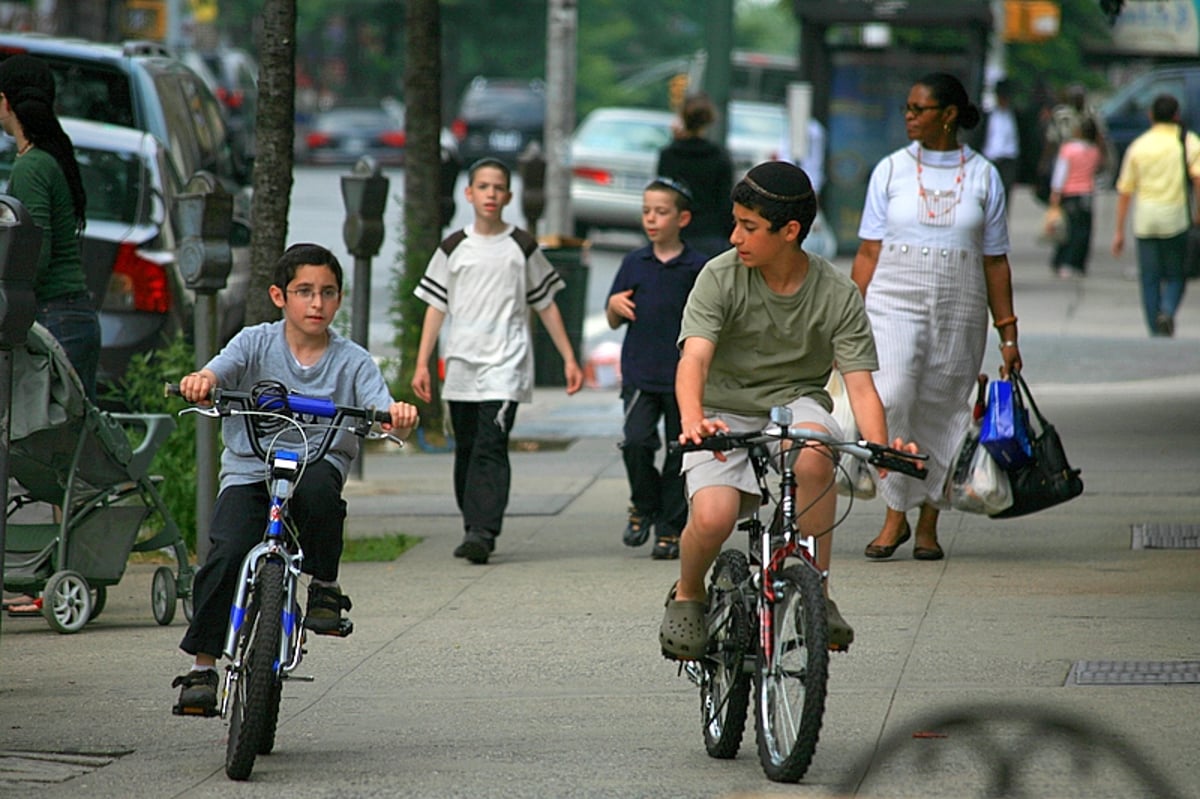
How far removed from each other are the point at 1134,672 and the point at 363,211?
582cm

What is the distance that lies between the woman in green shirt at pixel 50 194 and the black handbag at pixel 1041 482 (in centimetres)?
370

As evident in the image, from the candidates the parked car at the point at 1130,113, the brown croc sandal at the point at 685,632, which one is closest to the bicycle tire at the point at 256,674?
the brown croc sandal at the point at 685,632

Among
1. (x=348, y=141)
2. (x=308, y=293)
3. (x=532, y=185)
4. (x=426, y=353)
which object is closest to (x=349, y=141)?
(x=348, y=141)

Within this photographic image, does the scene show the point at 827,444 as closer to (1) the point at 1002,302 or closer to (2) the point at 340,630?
(2) the point at 340,630

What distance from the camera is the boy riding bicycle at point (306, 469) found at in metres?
6.25

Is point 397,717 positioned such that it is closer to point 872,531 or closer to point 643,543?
point 643,543

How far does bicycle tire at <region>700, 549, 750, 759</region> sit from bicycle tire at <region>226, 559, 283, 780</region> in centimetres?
117

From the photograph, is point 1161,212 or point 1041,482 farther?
point 1161,212

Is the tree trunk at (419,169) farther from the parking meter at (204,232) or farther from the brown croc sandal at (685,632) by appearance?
the brown croc sandal at (685,632)

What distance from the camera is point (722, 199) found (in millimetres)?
14164

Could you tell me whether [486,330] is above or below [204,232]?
below

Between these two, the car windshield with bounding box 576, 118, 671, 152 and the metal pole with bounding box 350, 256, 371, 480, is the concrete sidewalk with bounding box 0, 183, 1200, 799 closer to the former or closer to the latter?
the metal pole with bounding box 350, 256, 371, 480

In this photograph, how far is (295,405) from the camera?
19.9 feet

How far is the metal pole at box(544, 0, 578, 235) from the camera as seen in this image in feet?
62.2
